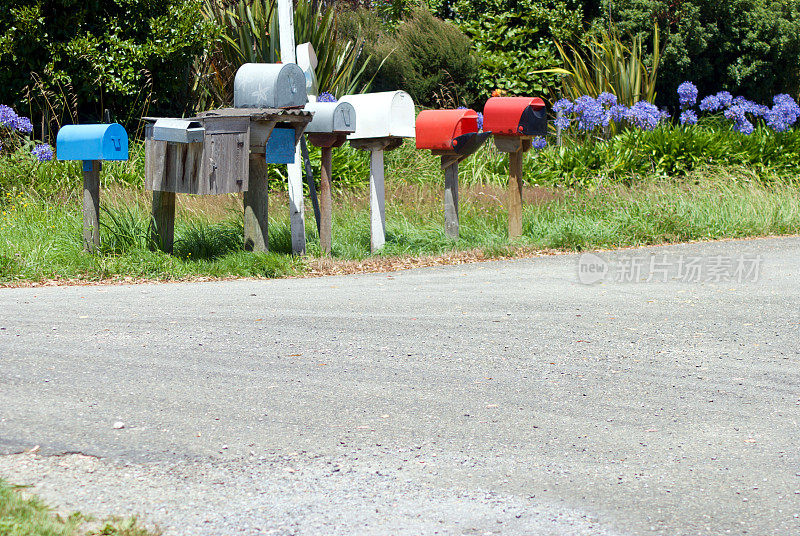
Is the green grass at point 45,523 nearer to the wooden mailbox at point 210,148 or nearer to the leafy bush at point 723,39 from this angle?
the wooden mailbox at point 210,148

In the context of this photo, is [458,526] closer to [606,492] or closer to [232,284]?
[606,492]

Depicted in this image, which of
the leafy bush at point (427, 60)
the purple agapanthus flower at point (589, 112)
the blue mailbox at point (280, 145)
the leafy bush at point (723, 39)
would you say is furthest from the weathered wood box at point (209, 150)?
the leafy bush at point (723, 39)

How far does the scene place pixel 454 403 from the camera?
4.02m

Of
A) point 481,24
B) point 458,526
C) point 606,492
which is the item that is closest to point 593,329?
point 606,492

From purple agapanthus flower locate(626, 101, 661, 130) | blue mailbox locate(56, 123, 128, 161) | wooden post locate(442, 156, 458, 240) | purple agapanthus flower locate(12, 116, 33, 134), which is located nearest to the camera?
blue mailbox locate(56, 123, 128, 161)

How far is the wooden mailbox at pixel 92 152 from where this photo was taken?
709 cm

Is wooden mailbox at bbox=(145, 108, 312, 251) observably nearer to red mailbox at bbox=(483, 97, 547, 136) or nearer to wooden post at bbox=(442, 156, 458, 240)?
wooden post at bbox=(442, 156, 458, 240)

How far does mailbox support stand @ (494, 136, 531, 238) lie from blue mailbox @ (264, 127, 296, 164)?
2.12 metres

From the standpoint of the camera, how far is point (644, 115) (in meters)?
12.1

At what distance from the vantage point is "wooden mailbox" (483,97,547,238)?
323 inches

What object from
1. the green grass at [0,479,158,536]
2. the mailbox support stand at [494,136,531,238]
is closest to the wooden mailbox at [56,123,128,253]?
the mailbox support stand at [494,136,531,238]

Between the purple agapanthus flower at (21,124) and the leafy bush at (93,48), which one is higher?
the leafy bush at (93,48)

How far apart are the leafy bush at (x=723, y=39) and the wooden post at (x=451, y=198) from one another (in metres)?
9.47

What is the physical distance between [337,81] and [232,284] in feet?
23.8
